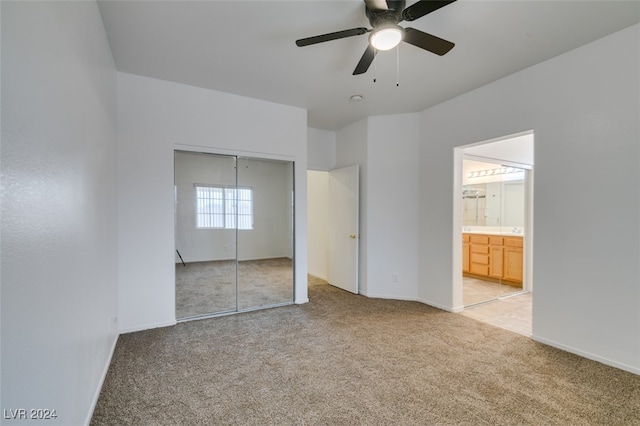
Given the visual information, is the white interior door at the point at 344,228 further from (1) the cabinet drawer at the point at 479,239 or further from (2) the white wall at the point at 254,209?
(1) the cabinet drawer at the point at 479,239

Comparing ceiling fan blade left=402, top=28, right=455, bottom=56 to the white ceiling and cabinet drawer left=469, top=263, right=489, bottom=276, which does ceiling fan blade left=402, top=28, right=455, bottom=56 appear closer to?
the white ceiling

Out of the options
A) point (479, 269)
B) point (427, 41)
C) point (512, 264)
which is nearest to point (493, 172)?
point (512, 264)

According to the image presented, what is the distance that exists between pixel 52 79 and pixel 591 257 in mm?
4086

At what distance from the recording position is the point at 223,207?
13.0 feet

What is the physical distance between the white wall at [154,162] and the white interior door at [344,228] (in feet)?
6.16

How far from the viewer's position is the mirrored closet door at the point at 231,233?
12.2ft

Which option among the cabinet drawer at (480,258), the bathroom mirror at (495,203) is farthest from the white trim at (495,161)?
the cabinet drawer at (480,258)

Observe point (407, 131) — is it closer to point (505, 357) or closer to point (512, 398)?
point (505, 357)

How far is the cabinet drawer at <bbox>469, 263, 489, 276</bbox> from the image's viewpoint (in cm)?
552

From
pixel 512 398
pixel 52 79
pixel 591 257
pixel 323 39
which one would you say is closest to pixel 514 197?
pixel 591 257

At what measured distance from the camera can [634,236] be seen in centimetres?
246

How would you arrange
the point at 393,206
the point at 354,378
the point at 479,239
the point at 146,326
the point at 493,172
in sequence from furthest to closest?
the point at 479,239 → the point at 493,172 → the point at 393,206 → the point at 146,326 → the point at 354,378

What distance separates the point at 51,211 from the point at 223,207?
103 inches

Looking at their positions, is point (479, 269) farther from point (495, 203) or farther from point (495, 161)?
point (495, 161)
